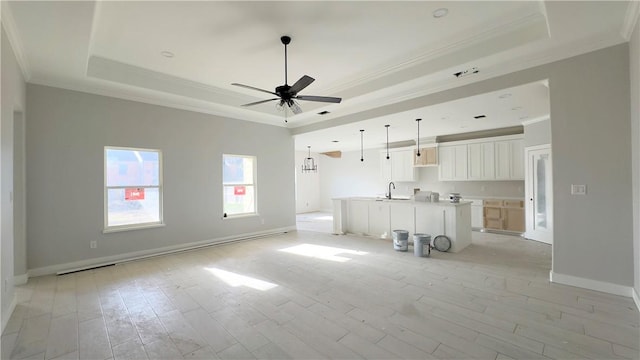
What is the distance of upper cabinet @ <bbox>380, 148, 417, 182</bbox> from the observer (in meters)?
9.07

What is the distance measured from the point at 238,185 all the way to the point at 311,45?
378 centimetres

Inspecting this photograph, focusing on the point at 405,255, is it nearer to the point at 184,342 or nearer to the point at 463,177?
the point at 184,342

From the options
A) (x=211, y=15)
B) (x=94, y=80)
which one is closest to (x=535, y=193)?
(x=211, y=15)

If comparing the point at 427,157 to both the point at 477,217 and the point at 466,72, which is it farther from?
the point at 466,72

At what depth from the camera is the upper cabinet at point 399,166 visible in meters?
9.07

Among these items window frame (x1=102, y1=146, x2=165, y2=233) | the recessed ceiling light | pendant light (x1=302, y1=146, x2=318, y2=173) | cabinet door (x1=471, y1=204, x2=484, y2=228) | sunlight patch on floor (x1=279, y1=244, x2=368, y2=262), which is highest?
the recessed ceiling light

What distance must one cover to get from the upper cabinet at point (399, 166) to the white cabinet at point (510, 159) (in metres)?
2.48

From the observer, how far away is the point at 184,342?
2254mm

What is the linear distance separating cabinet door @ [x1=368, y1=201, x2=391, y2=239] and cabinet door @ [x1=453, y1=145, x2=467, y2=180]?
10.7ft

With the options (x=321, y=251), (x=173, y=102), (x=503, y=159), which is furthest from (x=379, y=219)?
(x=173, y=102)

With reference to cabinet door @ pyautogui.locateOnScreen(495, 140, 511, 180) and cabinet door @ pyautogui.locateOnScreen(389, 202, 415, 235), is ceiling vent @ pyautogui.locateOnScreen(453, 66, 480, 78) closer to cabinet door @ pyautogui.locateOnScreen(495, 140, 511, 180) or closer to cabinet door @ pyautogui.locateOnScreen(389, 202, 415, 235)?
cabinet door @ pyautogui.locateOnScreen(389, 202, 415, 235)

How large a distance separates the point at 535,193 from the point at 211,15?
6958 millimetres

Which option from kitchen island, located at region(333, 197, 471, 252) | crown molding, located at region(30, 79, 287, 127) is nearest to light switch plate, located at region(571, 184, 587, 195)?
kitchen island, located at region(333, 197, 471, 252)

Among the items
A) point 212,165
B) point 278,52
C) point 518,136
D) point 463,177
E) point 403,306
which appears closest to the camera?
point 403,306
